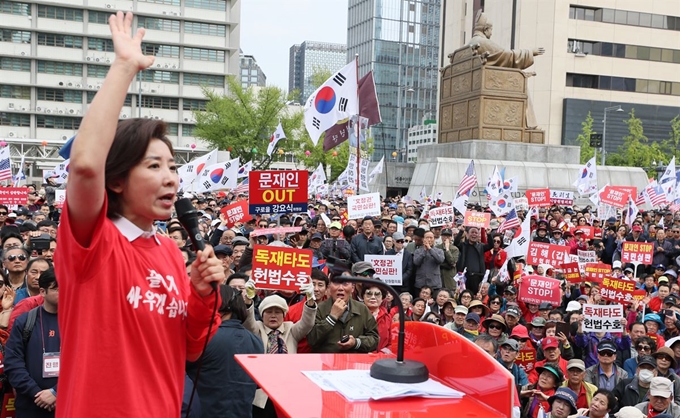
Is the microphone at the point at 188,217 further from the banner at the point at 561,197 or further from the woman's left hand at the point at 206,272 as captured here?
the banner at the point at 561,197

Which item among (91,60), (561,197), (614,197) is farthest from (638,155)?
(91,60)

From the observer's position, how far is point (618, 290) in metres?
9.77

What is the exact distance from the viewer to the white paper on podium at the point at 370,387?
1862 mm

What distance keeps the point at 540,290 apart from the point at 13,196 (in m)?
10.4

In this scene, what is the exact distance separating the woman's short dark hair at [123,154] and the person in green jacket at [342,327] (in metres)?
3.67

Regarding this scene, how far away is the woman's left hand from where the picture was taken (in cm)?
210

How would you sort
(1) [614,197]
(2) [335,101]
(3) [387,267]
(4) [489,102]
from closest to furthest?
(3) [387,267] < (2) [335,101] < (1) [614,197] < (4) [489,102]

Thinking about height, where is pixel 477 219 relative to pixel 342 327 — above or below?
above

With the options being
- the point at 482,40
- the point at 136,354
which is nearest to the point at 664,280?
the point at 136,354

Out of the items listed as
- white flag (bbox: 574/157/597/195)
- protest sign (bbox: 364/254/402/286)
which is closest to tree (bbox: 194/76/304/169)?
white flag (bbox: 574/157/597/195)

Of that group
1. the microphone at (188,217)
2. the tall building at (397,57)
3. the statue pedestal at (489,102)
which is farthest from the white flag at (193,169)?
the tall building at (397,57)

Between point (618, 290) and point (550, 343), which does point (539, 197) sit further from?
point (550, 343)

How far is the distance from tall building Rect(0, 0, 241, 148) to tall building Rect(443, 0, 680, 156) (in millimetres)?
26475

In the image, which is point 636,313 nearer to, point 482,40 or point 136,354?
point 136,354
